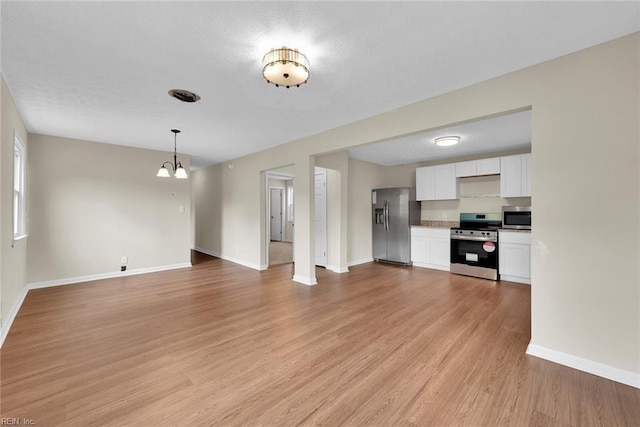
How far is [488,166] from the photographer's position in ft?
16.8

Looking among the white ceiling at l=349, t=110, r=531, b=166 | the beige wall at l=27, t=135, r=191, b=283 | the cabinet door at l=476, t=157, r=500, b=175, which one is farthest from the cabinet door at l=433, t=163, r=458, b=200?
the beige wall at l=27, t=135, r=191, b=283

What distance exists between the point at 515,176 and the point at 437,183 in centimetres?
141

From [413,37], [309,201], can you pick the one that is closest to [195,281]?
[309,201]

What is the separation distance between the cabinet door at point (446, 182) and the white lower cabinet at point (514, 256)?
1266mm

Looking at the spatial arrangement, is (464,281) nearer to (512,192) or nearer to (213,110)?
(512,192)

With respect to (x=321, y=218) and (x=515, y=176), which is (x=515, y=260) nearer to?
(x=515, y=176)

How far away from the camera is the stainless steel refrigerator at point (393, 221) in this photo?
601 cm

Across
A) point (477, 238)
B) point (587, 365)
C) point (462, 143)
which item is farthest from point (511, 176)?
point (587, 365)

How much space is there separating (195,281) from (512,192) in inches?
236

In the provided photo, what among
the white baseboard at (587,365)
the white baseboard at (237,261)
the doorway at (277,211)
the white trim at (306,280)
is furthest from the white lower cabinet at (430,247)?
the doorway at (277,211)

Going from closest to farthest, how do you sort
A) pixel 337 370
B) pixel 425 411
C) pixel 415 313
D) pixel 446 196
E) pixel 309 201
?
1. pixel 425 411
2. pixel 337 370
3. pixel 415 313
4. pixel 309 201
5. pixel 446 196

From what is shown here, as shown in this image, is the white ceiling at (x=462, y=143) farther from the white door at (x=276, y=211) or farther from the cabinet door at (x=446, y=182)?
the white door at (x=276, y=211)

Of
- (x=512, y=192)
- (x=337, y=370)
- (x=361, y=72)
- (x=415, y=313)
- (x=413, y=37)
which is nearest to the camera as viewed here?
(x=413, y=37)

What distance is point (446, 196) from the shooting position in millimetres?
5680
